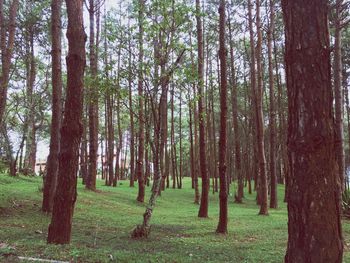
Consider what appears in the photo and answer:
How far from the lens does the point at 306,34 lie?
9.95ft

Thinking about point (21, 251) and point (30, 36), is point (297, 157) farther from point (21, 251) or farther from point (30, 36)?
point (30, 36)

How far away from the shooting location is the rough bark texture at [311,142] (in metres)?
2.85

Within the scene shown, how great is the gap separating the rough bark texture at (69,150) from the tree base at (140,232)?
2.61 metres

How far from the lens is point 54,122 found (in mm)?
10812

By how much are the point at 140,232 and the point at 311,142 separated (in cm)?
655

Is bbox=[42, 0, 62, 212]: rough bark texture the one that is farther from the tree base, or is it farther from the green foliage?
the green foliage

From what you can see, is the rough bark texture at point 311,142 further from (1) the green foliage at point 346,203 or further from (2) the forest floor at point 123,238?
(1) the green foliage at point 346,203

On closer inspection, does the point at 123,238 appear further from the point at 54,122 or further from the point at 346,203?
the point at 346,203

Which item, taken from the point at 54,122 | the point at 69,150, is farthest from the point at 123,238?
the point at 54,122

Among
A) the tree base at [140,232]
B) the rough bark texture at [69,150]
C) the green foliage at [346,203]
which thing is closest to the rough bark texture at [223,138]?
the tree base at [140,232]

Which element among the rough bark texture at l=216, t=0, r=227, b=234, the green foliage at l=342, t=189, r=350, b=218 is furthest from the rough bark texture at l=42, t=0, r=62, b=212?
the green foliage at l=342, t=189, r=350, b=218

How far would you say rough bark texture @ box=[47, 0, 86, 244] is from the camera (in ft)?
20.2

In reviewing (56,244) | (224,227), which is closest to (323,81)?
(56,244)

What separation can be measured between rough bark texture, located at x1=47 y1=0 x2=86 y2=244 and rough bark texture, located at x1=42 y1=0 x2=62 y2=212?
4558 mm
